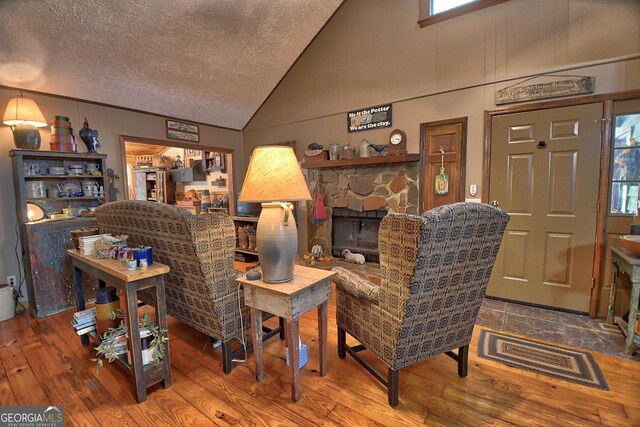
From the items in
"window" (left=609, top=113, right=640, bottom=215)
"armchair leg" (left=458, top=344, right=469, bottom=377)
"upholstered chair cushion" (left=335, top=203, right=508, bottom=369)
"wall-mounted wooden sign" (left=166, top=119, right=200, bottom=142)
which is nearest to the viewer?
"upholstered chair cushion" (left=335, top=203, right=508, bottom=369)

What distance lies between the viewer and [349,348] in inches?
77.5

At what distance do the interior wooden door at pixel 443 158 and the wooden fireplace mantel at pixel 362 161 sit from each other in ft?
0.63

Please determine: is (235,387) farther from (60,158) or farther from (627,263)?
(60,158)

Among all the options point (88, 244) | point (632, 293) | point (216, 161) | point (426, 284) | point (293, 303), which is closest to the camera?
point (426, 284)

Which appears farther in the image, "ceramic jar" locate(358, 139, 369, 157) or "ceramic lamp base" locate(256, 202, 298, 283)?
"ceramic jar" locate(358, 139, 369, 157)

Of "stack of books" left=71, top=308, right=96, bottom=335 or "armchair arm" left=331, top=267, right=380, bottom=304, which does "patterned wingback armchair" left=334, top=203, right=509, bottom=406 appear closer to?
"armchair arm" left=331, top=267, right=380, bottom=304

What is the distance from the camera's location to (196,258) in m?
1.63

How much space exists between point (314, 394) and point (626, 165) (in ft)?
10.5

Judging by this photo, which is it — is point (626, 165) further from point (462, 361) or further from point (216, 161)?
point (216, 161)

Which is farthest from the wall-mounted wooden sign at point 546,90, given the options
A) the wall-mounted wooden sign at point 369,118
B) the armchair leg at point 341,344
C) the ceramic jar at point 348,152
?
the armchair leg at point 341,344

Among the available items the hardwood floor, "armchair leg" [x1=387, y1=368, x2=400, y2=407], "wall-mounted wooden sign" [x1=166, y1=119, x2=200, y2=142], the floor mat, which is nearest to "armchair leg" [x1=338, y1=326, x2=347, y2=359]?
the hardwood floor

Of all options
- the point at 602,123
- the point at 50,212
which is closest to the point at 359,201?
the point at 602,123

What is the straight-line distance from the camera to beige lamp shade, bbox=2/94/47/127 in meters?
2.70

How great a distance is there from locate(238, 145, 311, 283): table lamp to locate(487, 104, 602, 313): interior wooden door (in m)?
2.45
